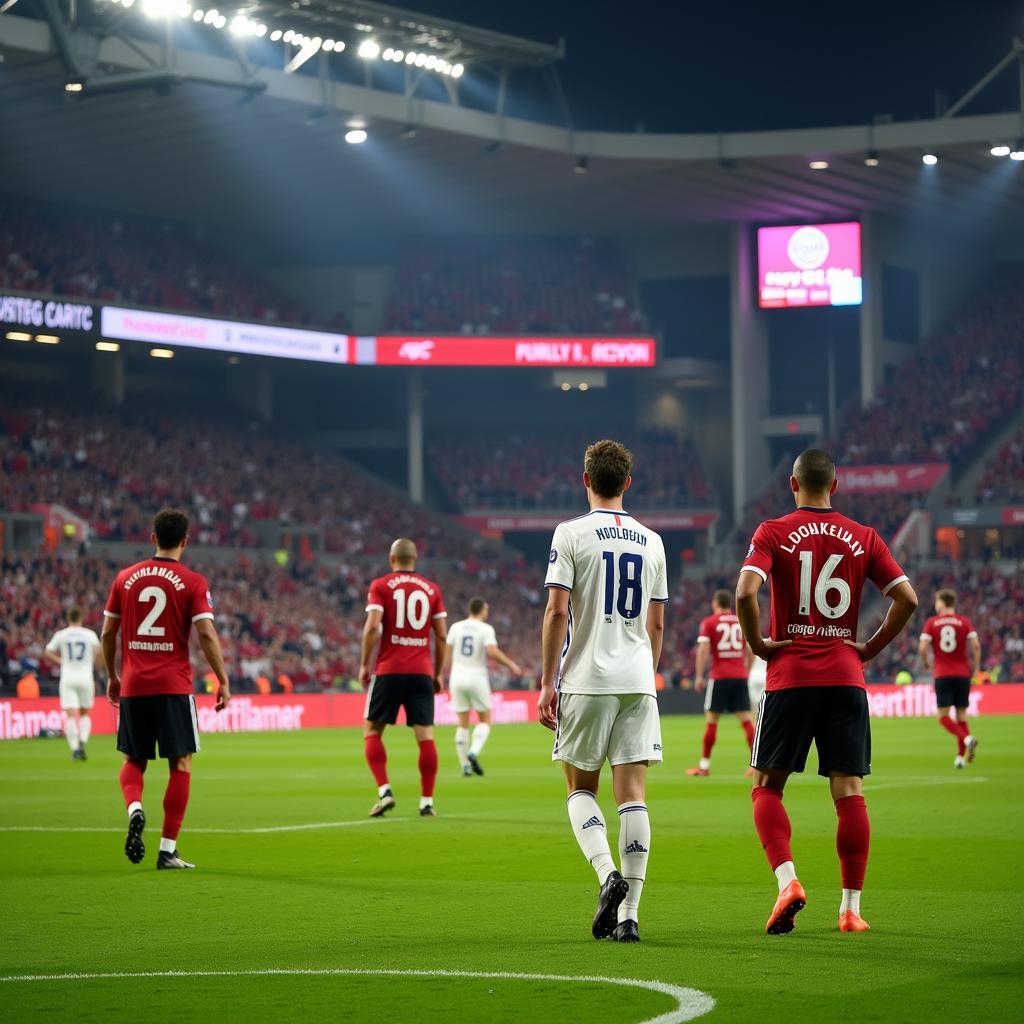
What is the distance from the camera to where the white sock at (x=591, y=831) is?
29.8ft

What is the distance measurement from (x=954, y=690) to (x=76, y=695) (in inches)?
520

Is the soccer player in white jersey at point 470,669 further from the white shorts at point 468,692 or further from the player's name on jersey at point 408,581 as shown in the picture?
the player's name on jersey at point 408,581

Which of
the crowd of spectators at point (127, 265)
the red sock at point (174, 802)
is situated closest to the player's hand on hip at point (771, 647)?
the red sock at point (174, 802)

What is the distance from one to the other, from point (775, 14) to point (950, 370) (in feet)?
50.8

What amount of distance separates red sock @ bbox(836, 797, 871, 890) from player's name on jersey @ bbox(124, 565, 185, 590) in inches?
219

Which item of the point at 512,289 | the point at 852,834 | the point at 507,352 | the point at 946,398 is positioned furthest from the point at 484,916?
the point at 512,289

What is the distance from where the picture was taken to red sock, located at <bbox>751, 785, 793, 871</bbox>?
909 cm

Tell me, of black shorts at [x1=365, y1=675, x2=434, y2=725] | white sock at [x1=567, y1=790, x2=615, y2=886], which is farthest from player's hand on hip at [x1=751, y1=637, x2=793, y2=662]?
black shorts at [x1=365, y1=675, x2=434, y2=725]

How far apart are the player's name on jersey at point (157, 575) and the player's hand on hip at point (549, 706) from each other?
440 cm

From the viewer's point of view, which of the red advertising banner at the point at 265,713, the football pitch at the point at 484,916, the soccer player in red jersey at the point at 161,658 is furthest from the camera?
the red advertising banner at the point at 265,713

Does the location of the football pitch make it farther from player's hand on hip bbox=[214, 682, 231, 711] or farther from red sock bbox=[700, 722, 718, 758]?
red sock bbox=[700, 722, 718, 758]

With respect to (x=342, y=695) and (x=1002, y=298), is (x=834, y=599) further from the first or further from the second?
(x=1002, y=298)

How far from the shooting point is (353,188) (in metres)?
60.1

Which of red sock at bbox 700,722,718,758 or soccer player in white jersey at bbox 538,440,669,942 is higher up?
soccer player in white jersey at bbox 538,440,669,942
